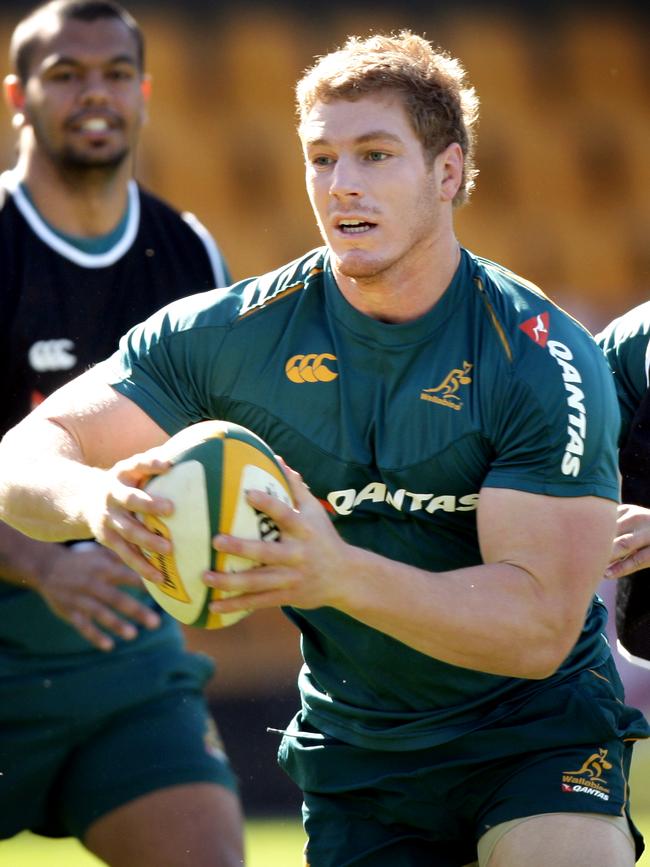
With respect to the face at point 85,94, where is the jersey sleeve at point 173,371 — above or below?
below

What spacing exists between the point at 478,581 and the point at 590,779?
660mm

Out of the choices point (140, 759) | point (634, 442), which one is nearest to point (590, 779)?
point (634, 442)

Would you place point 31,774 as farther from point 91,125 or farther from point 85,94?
point 85,94

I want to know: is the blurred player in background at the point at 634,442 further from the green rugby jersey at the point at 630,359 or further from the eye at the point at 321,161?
the eye at the point at 321,161

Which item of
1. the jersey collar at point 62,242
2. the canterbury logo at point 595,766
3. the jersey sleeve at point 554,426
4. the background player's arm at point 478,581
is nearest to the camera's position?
the background player's arm at point 478,581

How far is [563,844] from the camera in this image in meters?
3.81

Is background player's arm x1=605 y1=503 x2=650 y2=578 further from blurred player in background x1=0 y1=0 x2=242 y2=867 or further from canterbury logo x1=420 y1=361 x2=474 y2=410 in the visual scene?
blurred player in background x1=0 y1=0 x2=242 y2=867

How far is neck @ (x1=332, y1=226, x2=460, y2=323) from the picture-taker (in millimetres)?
4102

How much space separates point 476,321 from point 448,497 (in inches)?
A: 17.7

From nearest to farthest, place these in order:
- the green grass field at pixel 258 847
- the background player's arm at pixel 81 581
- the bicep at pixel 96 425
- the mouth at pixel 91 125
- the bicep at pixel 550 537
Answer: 1. the bicep at pixel 550 537
2. the bicep at pixel 96 425
3. the background player's arm at pixel 81 581
4. the mouth at pixel 91 125
5. the green grass field at pixel 258 847

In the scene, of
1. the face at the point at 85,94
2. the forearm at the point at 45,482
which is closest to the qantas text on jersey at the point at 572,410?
the forearm at the point at 45,482

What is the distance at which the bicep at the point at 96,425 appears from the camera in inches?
160

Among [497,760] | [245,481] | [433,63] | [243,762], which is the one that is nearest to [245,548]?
[245,481]

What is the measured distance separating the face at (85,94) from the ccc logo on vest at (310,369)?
225 cm
